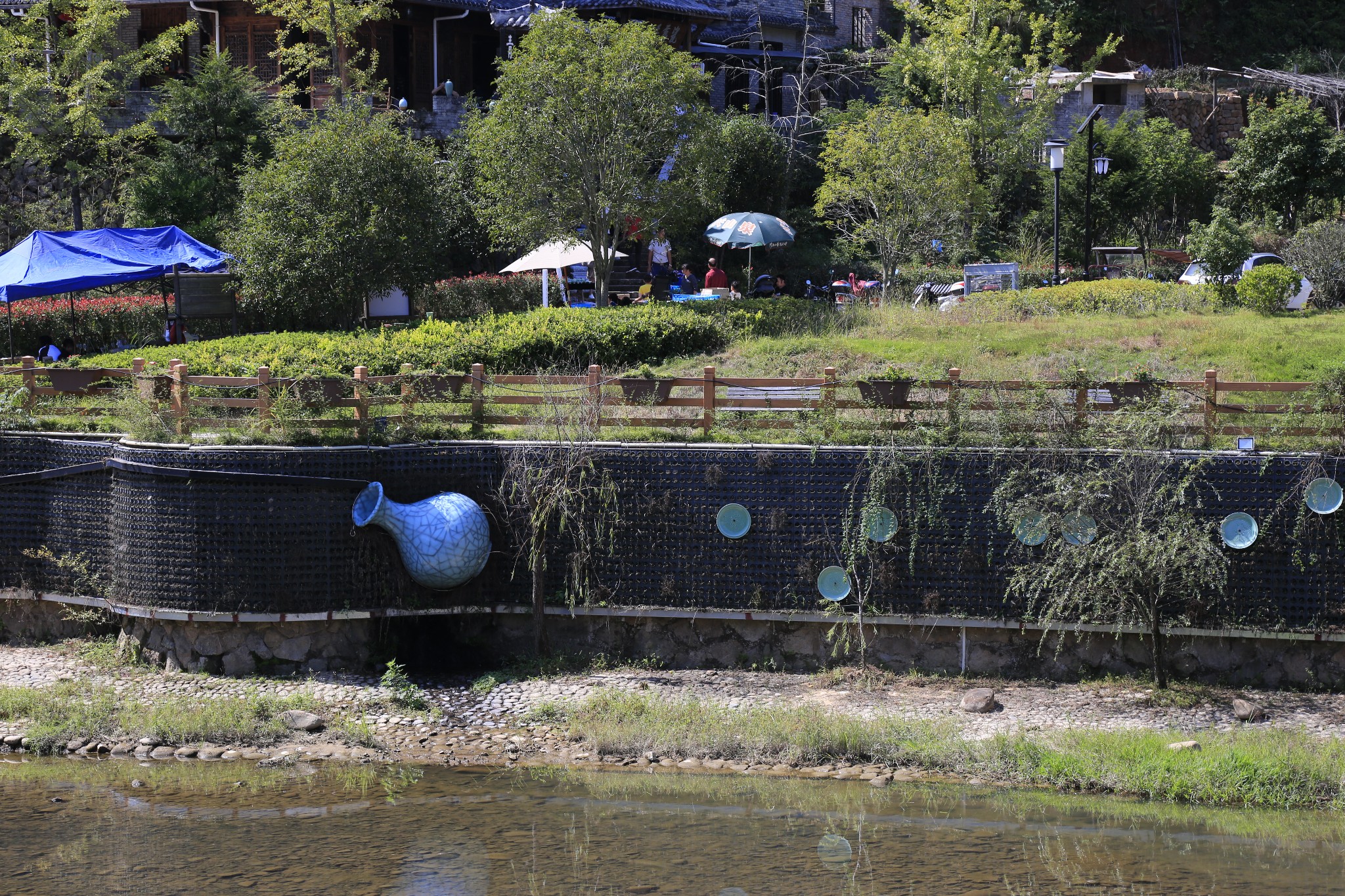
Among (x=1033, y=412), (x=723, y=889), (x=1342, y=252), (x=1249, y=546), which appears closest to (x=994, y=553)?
(x=1033, y=412)

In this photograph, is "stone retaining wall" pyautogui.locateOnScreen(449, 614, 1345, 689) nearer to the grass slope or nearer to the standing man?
the grass slope

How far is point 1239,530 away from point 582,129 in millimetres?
12167

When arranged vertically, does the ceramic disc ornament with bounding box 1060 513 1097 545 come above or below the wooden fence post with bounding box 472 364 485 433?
A: below

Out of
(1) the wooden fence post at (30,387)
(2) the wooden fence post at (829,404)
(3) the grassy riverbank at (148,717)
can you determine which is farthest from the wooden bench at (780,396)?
(1) the wooden fence post at (30,387)

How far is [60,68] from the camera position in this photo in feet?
88.0

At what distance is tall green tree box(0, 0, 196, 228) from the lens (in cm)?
2630

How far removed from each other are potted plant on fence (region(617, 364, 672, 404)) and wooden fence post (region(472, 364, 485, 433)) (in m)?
1.55

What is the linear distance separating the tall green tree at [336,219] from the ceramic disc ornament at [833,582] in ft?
32.6

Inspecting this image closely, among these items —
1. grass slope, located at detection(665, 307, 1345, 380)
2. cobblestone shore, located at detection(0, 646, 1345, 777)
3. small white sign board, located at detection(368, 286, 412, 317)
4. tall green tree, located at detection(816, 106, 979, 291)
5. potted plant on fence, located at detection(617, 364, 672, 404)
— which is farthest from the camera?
tall green tree, located at detection(816, 106, 979, 291)

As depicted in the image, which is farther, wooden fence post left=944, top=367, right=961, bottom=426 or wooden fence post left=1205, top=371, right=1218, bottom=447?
wooden fence post left=944, top=367, right=961, bottom=426

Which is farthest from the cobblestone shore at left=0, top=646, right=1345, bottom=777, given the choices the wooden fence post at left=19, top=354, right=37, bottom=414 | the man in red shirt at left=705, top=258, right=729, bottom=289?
the man in red shirt at left=705, top=258, right=729, bottom=289

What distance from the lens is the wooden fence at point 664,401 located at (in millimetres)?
13406

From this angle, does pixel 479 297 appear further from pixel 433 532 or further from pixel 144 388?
pixel 433 532

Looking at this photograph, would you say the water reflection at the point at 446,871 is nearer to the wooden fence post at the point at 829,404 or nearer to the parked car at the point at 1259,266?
the wooden fence post at the point at 829,404
